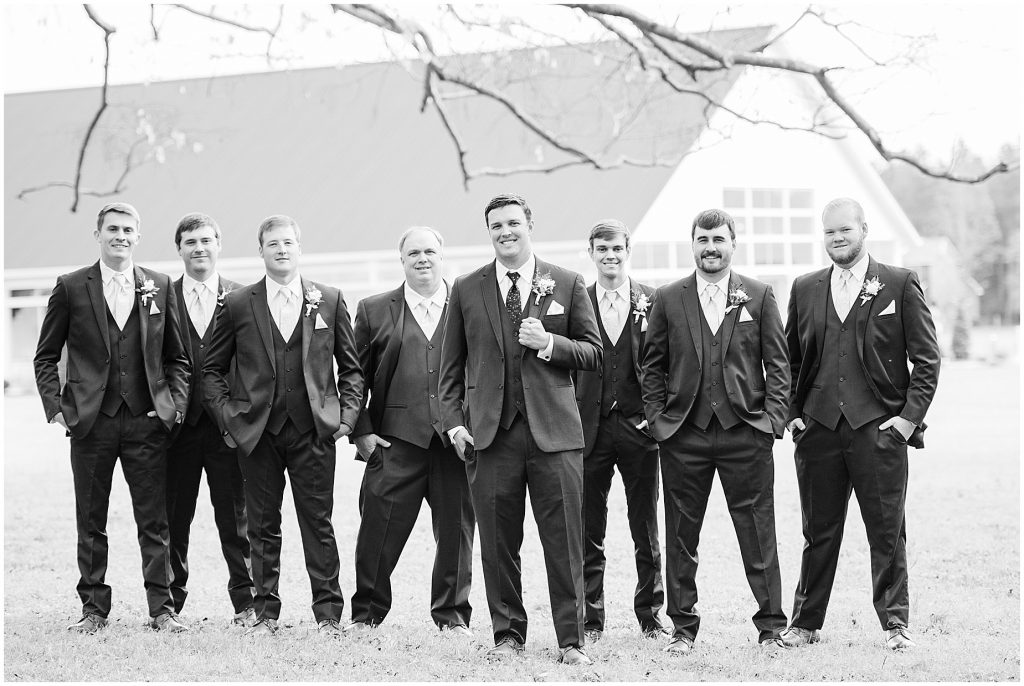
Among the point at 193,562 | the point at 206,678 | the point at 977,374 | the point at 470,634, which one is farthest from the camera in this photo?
the point at 977,374

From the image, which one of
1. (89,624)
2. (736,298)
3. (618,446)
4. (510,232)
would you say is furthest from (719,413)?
(89,624)

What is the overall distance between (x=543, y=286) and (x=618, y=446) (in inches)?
50.1

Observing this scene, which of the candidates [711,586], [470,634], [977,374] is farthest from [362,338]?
[977,374]

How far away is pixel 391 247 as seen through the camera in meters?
26.4

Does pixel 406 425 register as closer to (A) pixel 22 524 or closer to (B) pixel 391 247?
(A) pixel 22 524

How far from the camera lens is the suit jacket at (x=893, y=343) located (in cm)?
593

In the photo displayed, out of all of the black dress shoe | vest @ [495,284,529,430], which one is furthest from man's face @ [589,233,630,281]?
the black dress shoe

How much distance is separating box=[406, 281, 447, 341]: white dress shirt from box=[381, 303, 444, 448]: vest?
0.10ft

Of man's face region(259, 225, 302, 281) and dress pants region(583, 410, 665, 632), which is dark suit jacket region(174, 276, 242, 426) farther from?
dress pants region(583, 410, 665, 632)

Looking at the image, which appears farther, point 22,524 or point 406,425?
point 22,524

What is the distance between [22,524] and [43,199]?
2232 cm

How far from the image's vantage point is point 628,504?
6547 millimetres

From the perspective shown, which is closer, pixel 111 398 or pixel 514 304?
pixel 514 304

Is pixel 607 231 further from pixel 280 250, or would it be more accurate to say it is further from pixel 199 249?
pixel 199 249
